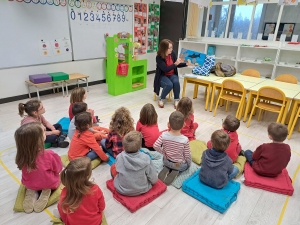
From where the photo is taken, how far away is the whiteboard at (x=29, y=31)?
3998 mm

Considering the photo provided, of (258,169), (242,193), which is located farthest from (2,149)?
(258,169)

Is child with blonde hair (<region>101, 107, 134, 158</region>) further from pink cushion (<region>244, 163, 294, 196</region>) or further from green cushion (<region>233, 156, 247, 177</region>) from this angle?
pink cushion (<region>244, 163, 294, 196</region>)

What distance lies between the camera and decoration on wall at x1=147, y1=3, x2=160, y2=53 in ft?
21.5

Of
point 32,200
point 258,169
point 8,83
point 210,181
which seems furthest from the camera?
point 8,83

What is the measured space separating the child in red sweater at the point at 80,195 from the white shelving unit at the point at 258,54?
5.50 m

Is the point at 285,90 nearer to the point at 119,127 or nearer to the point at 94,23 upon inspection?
the point at 119,127

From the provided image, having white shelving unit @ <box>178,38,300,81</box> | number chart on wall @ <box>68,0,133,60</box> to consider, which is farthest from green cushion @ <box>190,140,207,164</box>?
white shelving unit @ <box>178,38,300,81</box>

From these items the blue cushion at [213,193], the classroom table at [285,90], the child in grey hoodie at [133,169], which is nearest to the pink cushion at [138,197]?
the child in grey hoodie at [133,169]

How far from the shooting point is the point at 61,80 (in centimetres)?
462

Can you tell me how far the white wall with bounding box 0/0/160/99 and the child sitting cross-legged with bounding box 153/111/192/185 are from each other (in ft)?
11.6

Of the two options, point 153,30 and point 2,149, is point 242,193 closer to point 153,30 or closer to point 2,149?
point 2,149

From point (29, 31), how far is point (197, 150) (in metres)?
3.87

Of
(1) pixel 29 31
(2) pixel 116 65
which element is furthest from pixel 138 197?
(1) pixel 29 31

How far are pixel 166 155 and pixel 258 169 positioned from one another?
3.14 ft
